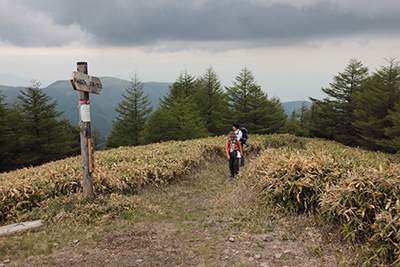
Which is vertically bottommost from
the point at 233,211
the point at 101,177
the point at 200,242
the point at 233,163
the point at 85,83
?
the point at 200,242

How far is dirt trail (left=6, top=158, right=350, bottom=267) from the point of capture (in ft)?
13.3

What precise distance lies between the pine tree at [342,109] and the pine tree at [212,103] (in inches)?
536

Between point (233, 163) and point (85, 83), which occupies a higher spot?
point (85, 83)

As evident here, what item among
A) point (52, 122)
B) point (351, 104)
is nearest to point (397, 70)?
point (351, 104)

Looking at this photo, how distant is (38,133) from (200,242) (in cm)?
3499

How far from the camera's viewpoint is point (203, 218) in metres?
6.00

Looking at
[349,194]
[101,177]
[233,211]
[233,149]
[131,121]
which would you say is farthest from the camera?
[131,121]

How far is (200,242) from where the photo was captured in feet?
15.7

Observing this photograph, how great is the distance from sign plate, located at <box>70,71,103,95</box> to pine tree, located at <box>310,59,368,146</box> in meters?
35.2

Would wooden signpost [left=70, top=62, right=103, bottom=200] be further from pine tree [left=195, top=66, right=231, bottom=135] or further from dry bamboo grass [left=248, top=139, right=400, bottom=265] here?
pine tree [left=195, top=66, right=231, bottom=135]

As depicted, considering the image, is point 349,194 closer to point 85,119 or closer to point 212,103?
point 85,119

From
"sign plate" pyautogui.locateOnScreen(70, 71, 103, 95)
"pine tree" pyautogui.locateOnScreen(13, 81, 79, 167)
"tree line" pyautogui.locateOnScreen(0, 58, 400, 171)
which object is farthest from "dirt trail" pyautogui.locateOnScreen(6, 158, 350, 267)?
"pine tree" pyautogui.locateOnScreen(13, 81, 79, 167)

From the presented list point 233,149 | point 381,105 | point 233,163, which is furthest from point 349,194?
point 381,105

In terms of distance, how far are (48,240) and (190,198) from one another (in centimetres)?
392
